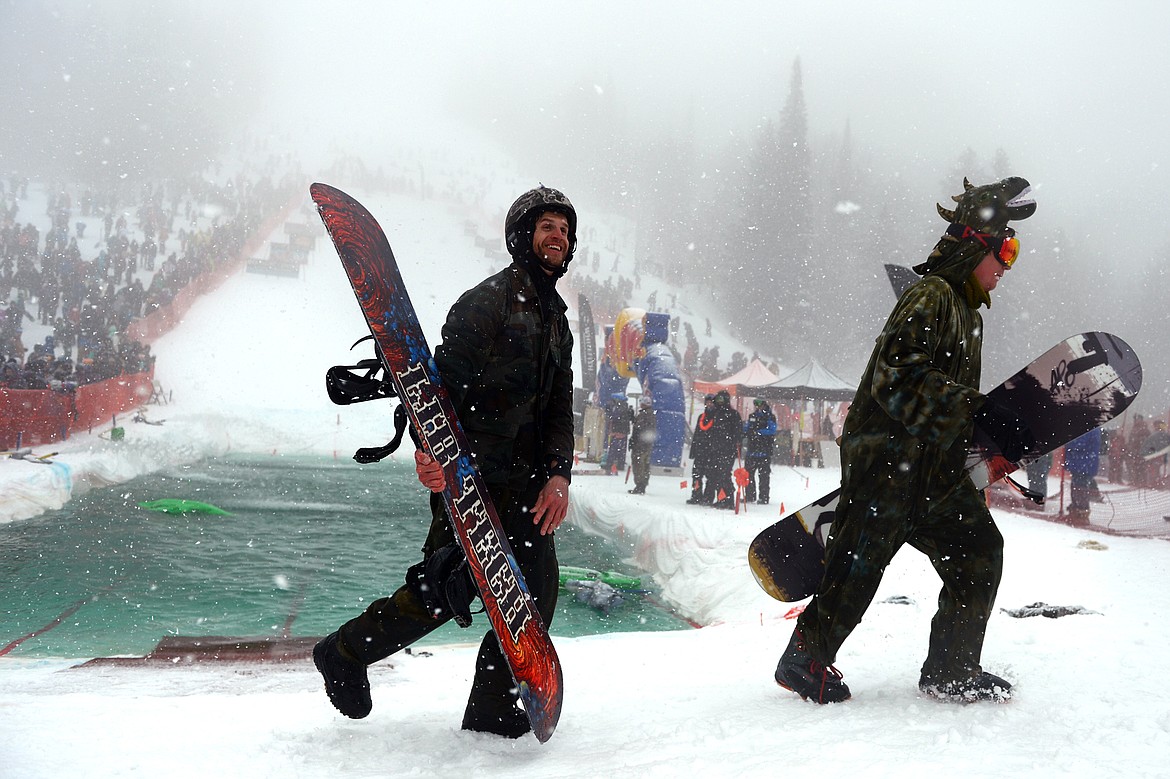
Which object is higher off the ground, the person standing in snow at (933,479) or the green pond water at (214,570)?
the person standing in snow at (933,479)

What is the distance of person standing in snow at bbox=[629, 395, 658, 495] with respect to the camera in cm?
1466

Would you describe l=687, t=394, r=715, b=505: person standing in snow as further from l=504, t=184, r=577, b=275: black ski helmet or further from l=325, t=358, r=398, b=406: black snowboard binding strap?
l=325, t=358, r=398, b=406: black snowboard binding strap

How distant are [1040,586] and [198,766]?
5.62m

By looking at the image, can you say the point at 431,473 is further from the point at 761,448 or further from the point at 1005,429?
the point at 761,448

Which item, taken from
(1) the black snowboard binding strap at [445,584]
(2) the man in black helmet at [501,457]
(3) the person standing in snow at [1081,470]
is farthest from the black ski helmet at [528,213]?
(3) the person standing in snow at [1081,470]

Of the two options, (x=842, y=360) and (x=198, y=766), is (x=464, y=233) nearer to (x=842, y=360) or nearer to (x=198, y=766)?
(x=842, y=360)

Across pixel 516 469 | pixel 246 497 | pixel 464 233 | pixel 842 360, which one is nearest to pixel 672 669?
pixel 516 469

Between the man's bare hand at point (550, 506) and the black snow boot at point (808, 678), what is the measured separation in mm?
1090

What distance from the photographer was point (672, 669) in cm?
396

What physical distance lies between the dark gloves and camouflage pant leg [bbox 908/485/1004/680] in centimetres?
26

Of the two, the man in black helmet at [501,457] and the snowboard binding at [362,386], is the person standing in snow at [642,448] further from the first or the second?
the snowboard binding at [362,386]

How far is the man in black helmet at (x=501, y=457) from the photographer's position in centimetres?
264

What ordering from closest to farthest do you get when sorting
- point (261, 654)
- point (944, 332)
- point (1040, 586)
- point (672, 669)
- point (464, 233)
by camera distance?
point (944, 332) → point (672, 669) → point (261, 654) → point (1040, 586) → point (464, 233)

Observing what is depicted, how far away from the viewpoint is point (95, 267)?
3106cm
